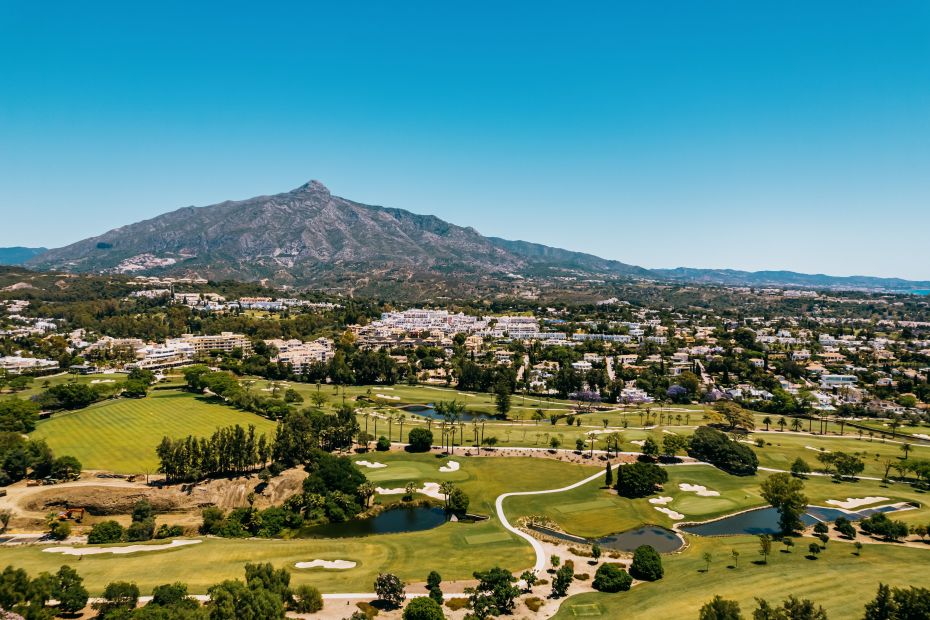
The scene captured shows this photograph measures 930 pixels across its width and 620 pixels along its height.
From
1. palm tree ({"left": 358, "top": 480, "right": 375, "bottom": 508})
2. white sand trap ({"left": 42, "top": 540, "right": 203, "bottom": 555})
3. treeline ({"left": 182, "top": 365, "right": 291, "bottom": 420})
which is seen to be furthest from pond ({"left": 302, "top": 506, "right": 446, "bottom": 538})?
treeline ({"left": 182, "top": 365, "right": 291, "bottom": 420})

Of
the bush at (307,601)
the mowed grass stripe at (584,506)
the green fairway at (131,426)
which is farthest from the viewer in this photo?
the green fairway at (131,426)

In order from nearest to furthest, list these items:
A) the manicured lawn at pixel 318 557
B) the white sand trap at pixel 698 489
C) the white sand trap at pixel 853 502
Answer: the manicured lawn at pixel 318 557, the white sand trap at pixel 853 502, the white sand trap at pixel 698 489

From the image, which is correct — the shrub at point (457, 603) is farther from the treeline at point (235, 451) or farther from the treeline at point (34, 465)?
the treeline at point (34, 465)

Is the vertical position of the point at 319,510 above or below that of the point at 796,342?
below

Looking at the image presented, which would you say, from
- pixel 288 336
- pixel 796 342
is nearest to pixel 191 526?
pixel 288 336

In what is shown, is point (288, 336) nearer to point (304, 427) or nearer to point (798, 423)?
Result: point (304, 427)

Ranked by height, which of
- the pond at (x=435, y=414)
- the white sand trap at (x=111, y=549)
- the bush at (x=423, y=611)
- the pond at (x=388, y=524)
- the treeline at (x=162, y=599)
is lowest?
the pond at (x=388, y=524)

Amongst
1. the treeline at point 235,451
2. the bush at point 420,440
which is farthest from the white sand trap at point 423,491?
the bush at point 420,440
